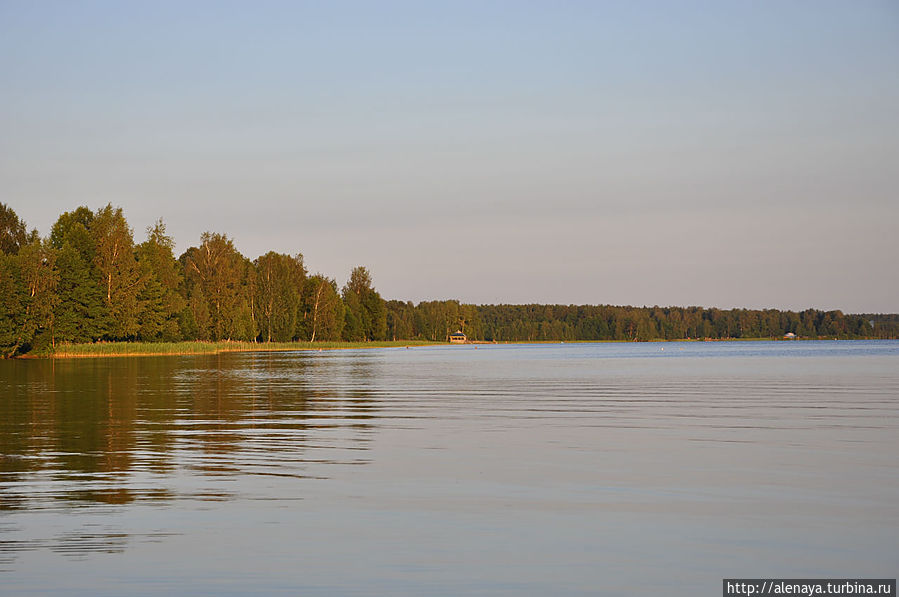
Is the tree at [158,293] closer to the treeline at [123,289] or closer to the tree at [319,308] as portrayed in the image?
the treeline at [123,289]

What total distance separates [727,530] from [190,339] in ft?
377

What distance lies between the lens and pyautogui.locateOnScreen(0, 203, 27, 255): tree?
12094 centimetres

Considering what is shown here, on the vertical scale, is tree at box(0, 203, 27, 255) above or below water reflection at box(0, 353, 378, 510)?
above

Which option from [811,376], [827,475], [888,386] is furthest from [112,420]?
[811,376]

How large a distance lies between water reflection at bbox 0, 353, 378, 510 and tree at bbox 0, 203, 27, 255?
315 ft

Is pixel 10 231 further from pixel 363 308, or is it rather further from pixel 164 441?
pixel 164 441

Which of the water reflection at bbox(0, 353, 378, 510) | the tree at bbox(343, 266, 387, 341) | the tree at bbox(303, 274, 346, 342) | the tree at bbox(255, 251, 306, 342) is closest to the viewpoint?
the water reflection at bbox(0, 353, 378, 510)

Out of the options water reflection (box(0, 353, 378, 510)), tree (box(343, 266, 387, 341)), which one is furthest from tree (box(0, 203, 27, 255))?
water reflection (box(0, 353, 378, 510))

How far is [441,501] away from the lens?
12.5 meters

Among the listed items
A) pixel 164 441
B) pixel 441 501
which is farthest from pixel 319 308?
pixel 441 501

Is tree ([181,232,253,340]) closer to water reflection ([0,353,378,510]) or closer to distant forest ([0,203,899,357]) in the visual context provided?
distant forest ([0,203,899,357])

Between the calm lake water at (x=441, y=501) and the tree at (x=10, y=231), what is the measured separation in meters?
108

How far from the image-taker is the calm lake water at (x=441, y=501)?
8852mm

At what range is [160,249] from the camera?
116 metres
